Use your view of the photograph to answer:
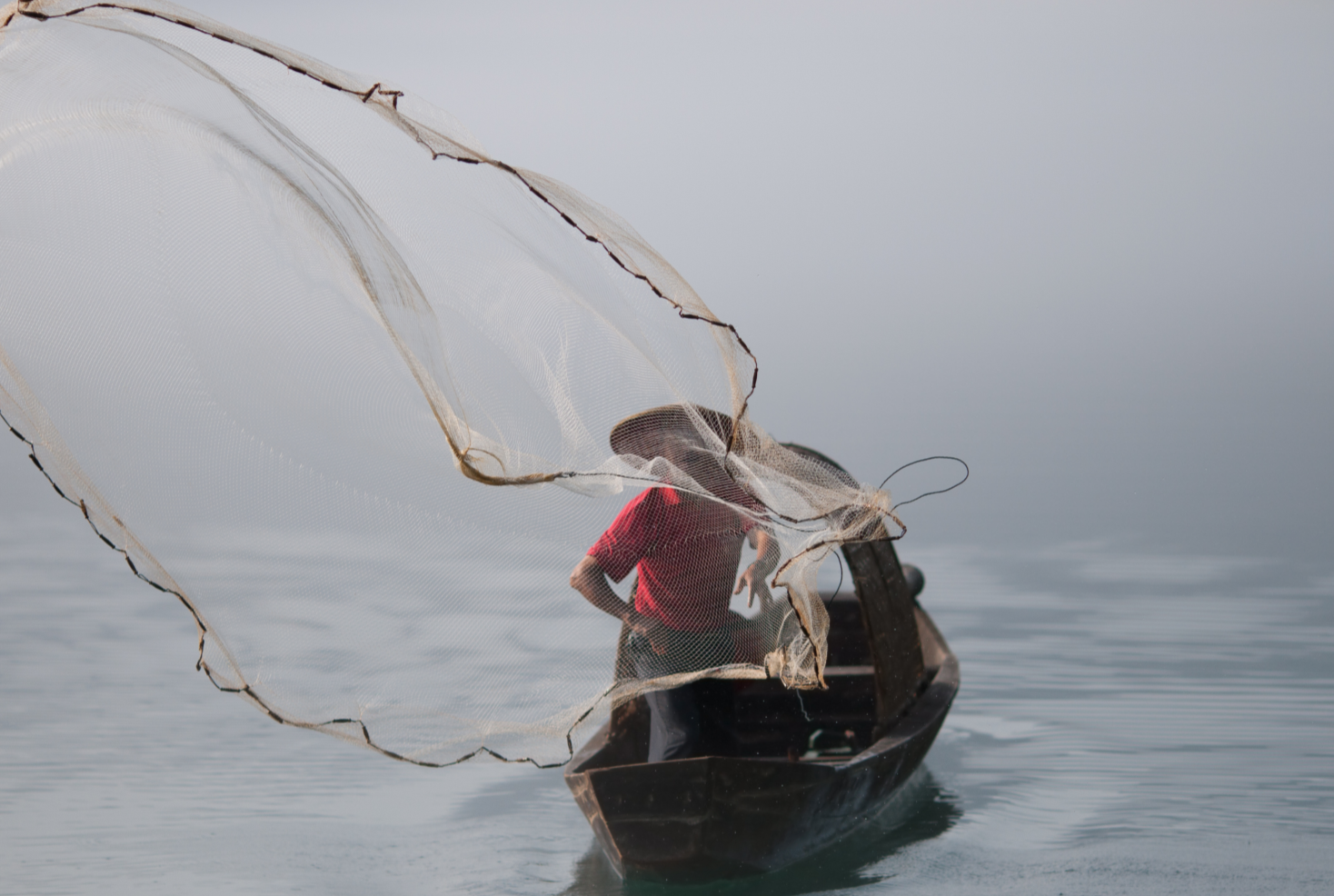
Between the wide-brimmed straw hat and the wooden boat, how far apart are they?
111 cm

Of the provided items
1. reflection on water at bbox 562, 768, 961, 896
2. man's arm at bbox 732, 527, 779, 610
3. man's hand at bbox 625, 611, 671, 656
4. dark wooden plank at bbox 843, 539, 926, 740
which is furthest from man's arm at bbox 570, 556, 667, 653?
dark wooden plank at bbox 843, 539, 926, 740

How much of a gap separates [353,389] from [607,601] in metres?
0.88

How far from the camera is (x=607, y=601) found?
378 centimetres

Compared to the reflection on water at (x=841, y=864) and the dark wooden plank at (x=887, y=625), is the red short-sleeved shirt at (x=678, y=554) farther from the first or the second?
the dark wooden plank at (x=887, y=625)

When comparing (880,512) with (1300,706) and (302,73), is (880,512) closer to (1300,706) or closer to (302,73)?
(302,73)

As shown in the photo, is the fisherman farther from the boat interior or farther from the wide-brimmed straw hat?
the boat interior

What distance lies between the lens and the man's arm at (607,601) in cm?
369

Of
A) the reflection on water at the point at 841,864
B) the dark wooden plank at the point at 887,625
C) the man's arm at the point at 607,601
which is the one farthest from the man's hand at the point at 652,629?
the dark wooden plank at the point at 887,625

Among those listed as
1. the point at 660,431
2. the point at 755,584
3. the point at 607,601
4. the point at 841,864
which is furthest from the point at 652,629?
the point at 841,864

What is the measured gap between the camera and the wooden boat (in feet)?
13.9

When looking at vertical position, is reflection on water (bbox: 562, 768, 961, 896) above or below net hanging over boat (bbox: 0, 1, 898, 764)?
below

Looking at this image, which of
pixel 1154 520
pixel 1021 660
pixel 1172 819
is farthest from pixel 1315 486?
pixel 1172 819

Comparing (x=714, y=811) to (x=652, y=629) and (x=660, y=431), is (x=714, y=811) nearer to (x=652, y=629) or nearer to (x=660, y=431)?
(x=652, y=629)

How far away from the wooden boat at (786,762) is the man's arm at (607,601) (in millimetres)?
542
